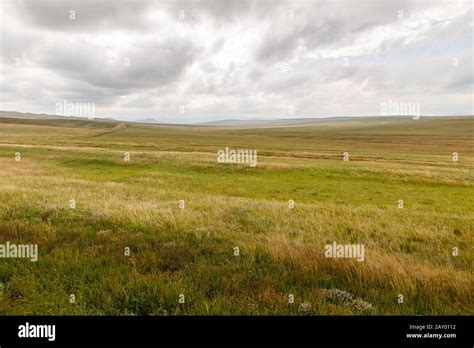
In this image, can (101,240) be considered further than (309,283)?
Yes

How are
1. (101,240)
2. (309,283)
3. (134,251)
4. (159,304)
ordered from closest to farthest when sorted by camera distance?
(159,304) < (309,283) < (134,251) < (101,240)

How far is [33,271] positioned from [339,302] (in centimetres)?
527

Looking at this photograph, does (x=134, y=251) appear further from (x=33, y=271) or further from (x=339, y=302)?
(x=339, y=302)

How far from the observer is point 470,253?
7238 mm

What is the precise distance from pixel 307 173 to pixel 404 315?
86.6 feet

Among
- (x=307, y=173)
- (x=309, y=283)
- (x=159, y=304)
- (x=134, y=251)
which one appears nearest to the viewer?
(x=159, y=304)
